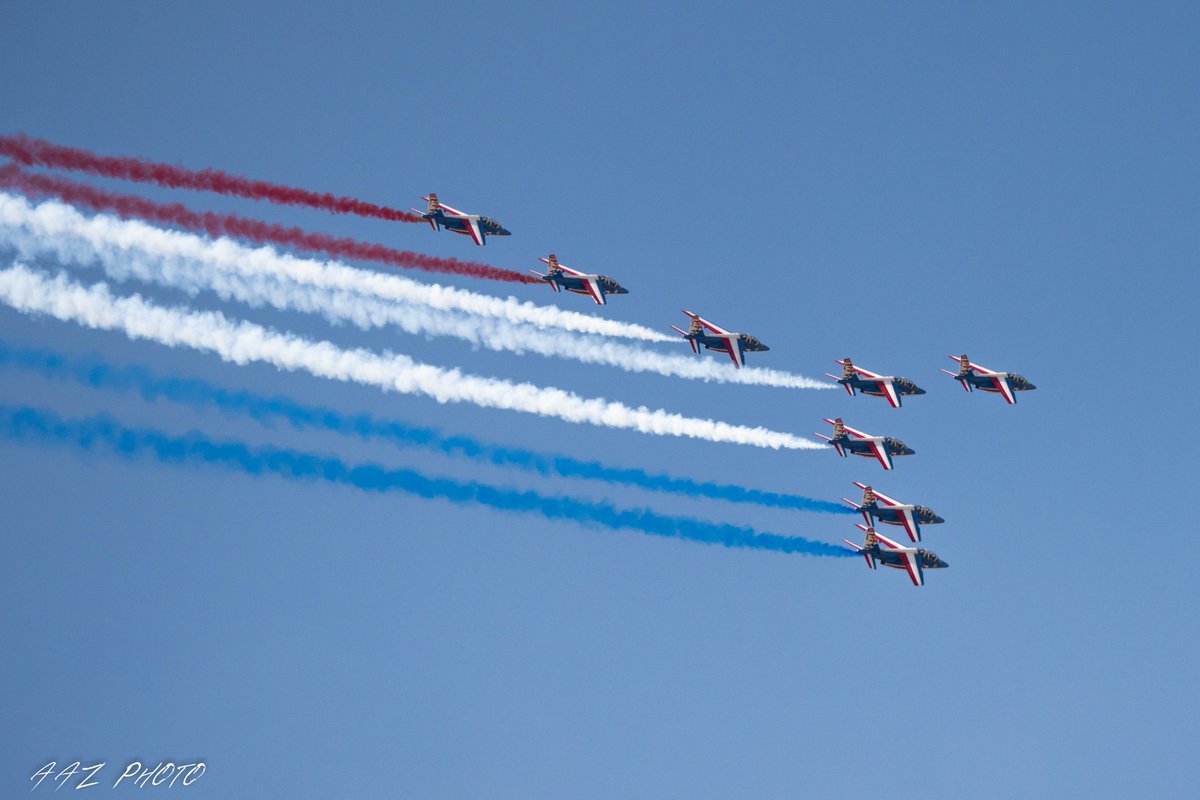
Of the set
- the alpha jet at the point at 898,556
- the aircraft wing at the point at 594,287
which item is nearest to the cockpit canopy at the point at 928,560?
the alpha jet at the point at 898,556

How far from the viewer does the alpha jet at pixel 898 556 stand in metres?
82.0

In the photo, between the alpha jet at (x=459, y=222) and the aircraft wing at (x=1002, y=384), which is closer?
the alpha jet at (x=459, y=222)

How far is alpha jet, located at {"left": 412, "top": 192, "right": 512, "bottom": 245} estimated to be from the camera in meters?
76.4

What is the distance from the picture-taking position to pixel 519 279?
76.6 metres

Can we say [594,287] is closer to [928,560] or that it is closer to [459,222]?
[459,222]

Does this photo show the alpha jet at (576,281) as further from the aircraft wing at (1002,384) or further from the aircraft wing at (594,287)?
the aircraft wing at (1002,384)

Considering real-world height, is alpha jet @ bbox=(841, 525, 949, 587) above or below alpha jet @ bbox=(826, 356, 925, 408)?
below

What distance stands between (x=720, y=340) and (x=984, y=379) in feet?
51.9

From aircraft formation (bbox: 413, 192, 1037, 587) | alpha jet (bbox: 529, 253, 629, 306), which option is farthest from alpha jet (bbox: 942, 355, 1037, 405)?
alpha jet (bbox: 529, 253, 629, 306)

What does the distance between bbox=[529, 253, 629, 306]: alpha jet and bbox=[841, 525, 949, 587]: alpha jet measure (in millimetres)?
16374

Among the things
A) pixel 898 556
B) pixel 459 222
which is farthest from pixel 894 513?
pixel 459 222

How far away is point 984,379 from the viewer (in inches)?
3529

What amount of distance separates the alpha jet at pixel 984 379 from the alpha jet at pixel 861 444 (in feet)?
20.9

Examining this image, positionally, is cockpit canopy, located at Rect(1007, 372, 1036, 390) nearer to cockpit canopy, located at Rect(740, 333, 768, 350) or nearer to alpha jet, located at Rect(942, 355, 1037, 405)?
alpha jet, located at Rect(942, 355, 1037, 405)
